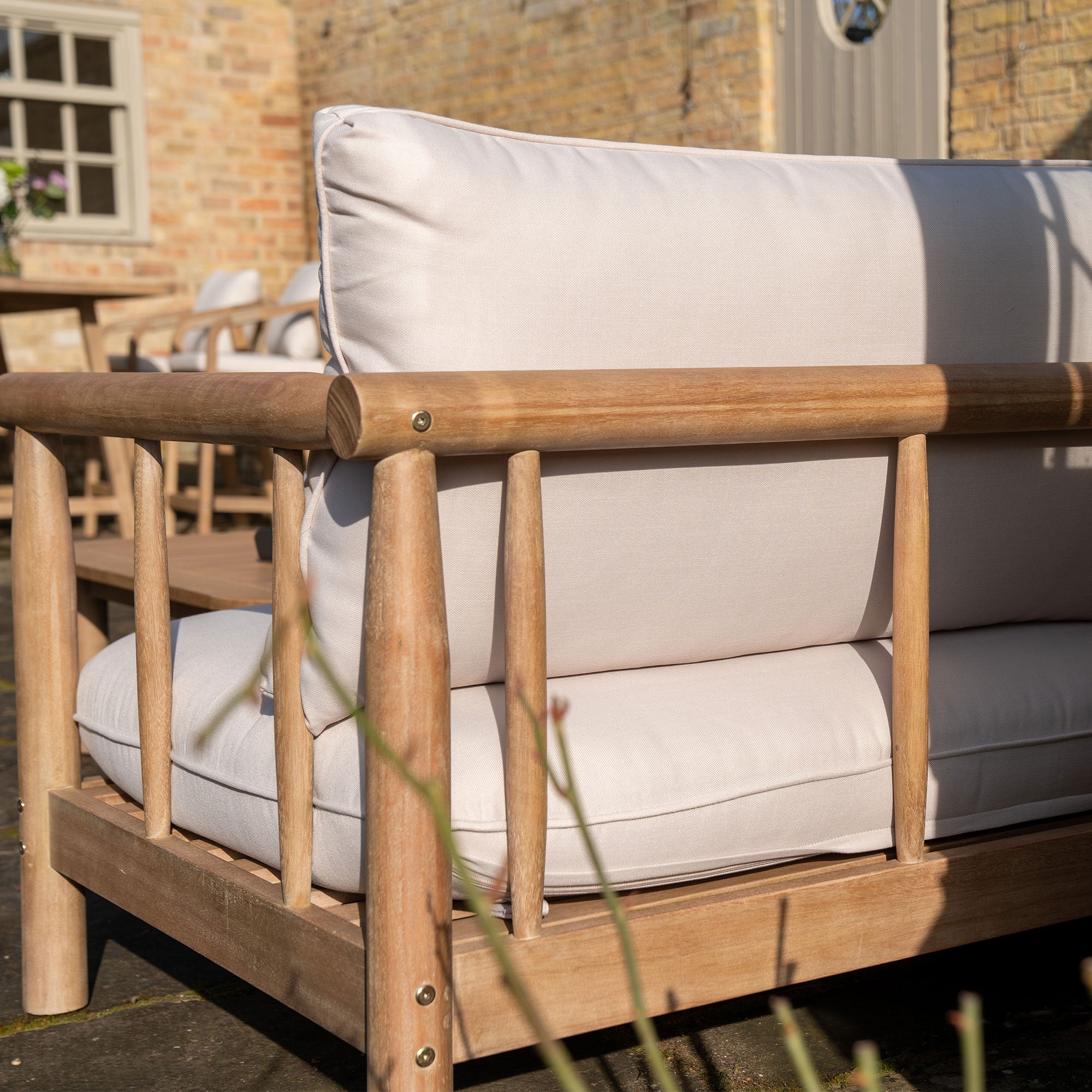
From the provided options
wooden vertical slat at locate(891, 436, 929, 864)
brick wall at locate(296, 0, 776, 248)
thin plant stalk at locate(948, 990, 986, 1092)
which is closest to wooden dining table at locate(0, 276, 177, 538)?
brick wall at locate(296, 0, 776, 248)

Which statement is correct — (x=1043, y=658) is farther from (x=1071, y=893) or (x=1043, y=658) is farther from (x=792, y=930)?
(x=792, y=930)

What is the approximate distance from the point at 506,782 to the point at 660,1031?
59 centimetres

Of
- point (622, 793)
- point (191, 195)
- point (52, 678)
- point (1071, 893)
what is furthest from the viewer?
point (191, 195)

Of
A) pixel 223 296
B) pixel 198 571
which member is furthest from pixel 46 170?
pixel 198 571

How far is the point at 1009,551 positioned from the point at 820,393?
1.13 feet

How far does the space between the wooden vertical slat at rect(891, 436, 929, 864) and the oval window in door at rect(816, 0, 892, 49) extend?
498cm

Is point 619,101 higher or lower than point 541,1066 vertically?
higher

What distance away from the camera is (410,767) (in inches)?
39.8

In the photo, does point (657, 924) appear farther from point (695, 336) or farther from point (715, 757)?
point (695, 336)

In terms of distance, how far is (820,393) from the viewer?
1.15 meters

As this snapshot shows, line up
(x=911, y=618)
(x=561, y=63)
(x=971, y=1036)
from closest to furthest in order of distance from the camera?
(x=971, y=1036) < (x=911, y=618) < (x=561, y=63)

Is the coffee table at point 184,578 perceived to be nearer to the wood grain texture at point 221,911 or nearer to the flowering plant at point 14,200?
the wood grain texture at point 221,911

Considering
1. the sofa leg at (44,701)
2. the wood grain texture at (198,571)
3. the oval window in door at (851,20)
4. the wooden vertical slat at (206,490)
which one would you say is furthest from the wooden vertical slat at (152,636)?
the oval window in door at (851,20)

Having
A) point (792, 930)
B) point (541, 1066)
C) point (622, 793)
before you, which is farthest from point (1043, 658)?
point (541, 1066)
